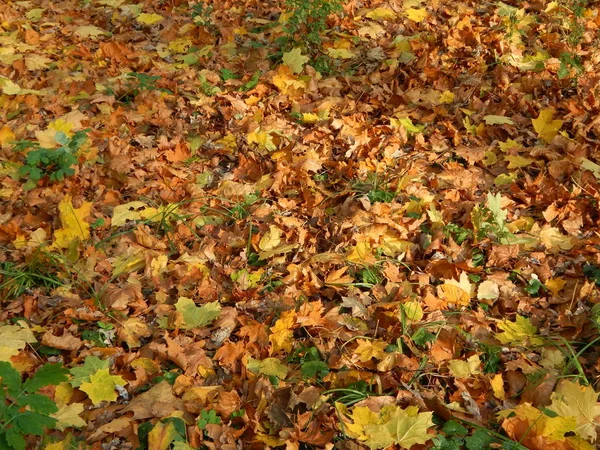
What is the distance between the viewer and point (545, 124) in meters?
3.66

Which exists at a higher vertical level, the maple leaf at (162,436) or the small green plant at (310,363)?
the small green plant at (310,363)

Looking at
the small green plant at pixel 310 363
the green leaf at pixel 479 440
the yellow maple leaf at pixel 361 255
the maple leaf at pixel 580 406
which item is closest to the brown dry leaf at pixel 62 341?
the small green plant at pixel 310 363

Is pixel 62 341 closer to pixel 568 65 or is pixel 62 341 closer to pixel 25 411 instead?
pixel 25 411

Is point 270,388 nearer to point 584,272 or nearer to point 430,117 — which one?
point 584,272

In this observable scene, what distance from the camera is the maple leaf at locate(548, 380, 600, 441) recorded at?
2189 millimetres

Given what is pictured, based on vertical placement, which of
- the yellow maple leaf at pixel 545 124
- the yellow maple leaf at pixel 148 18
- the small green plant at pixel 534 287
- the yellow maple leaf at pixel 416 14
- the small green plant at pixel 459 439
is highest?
the yellow maple leaf at pixel 416 14

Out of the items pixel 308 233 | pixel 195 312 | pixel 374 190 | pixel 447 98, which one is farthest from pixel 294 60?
pixel 195 312

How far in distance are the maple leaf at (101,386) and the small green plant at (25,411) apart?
0.34 metres

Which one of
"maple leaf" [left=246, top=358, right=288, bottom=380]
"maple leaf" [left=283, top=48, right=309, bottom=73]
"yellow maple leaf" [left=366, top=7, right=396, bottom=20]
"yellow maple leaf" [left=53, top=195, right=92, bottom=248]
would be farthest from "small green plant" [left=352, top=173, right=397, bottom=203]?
"yellow maple leaf" [left=366, top=7, right=396, bottom=20]

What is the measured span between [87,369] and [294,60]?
2731 mm

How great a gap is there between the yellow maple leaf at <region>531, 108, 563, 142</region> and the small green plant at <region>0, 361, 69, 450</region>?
117 inches

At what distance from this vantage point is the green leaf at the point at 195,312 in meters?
2.77

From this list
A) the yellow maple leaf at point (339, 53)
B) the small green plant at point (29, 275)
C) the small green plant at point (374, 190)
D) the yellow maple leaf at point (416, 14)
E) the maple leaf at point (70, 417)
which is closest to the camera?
the maple leaf at point (70, 417)

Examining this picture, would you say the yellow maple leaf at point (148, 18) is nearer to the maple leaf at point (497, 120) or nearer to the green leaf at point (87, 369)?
the maple leaf at point (497, 120)
